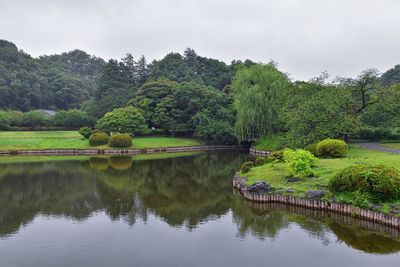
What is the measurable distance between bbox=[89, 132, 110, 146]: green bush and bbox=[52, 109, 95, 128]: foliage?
1681 centimetres

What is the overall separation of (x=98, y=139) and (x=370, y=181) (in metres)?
43.5

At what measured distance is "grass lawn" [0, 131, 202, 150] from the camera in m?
56.2

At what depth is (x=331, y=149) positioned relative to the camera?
113 ft

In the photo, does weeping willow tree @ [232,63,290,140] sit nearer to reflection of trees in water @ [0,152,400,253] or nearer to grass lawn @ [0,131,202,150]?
grass lawn @ [0,131,202,150]

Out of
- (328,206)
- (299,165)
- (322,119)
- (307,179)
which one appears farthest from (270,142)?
(328,206)

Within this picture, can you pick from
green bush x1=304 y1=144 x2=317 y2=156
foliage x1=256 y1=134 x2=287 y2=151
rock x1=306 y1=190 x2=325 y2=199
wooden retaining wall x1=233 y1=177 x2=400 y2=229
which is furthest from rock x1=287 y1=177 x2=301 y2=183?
foliage x1=256 y1=134 x2=287 y2=151

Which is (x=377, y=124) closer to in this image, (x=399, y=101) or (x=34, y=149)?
(x=399, y=101)

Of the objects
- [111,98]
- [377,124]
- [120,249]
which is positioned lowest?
[120,249]

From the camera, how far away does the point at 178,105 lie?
218ft

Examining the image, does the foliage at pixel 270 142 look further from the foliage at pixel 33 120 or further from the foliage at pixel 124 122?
the foliage at pixel 33 120

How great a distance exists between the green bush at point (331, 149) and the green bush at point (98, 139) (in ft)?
110

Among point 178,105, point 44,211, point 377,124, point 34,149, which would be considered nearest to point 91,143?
point 34,149

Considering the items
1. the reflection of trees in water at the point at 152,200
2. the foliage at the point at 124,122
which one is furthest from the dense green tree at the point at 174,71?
the reflection of trees in water at the point at 152,200

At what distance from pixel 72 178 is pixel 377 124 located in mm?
38411
